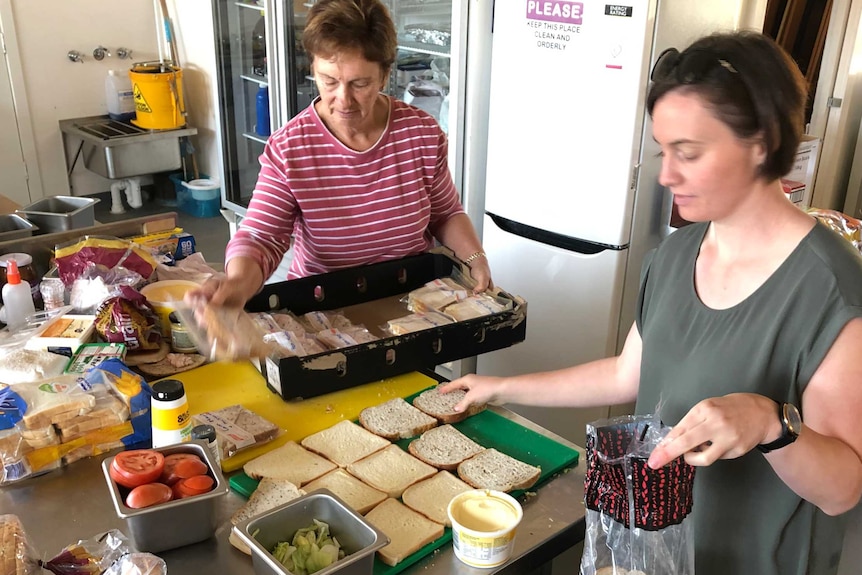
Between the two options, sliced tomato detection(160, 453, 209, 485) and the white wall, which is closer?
sliced tomato detection(160, 453, 209, 485)

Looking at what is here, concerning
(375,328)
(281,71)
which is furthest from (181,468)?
(281,71)

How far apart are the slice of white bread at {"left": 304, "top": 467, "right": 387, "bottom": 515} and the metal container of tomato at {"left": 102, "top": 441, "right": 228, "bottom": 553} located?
0.19m

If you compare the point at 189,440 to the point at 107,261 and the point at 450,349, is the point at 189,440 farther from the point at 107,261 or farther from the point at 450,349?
the point at 107,261

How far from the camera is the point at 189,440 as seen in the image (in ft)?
4.25

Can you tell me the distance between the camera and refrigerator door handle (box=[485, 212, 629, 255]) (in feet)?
8.67

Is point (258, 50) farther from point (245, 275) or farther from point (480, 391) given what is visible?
point (480, 391)

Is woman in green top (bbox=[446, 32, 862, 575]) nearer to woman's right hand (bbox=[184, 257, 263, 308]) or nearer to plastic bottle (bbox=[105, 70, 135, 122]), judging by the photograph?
woman's right hand (bbox=[184, 257, 263, 308])

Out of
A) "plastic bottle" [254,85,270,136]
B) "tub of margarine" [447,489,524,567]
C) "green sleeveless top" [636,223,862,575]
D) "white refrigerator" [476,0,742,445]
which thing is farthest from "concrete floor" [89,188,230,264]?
"green sleeveless top" [636,223,862,575]

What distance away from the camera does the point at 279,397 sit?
1622 millimetres

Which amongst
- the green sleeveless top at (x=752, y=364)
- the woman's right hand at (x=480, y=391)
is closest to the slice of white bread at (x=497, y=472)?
the woman's right hand at (x=480, y=391)

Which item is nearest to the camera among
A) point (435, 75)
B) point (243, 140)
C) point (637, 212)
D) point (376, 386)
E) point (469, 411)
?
point (469, 411)

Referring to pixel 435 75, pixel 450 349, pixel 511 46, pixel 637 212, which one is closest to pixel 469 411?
pixel 450 349

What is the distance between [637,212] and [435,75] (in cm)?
137

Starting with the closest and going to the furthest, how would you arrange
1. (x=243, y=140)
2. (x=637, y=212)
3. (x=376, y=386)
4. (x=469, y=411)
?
(x=469, y=411) → (x=376, y=386) → (x=637, y=212) → (x=243, y=140)
